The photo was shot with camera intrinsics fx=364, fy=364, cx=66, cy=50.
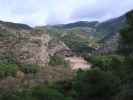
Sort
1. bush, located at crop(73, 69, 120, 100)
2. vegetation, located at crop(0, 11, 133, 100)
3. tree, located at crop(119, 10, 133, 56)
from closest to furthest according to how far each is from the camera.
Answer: tree, located at crop(119, 10, 133, 56) < vegetation, located at crop(0, 11, 133, 100) < bush, located at crop(73, 69, 120, 100)

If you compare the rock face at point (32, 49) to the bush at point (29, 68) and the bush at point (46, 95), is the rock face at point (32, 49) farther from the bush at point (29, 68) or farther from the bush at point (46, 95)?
the bush at point (46, 95)

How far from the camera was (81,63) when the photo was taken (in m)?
120

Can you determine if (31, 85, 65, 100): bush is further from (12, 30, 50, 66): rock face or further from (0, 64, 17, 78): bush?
(12, 30, 50, 66): rock face

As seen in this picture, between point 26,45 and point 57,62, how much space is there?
40.6 ft

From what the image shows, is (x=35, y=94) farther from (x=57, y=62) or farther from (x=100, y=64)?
(x=57, y=62)

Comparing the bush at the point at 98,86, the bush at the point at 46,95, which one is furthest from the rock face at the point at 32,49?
the bush at the point at 46,95

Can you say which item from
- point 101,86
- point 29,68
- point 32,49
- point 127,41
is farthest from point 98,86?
point 32,49

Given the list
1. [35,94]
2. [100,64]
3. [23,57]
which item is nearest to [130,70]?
[35,94]

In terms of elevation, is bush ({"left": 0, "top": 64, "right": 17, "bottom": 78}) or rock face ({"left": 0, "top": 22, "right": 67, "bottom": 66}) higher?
rock face ({"left": 0, "top": 22, "right": 67, "bottom": 66})

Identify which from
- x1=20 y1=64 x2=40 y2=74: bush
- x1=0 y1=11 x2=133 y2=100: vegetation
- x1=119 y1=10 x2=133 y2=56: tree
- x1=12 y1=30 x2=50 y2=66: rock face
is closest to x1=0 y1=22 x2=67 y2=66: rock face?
x1=12 y1=30 x2=50 y2=66: rock face

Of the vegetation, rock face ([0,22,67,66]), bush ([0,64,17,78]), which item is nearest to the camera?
the vegetation

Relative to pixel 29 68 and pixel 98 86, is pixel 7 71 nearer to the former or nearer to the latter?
pixel 29 68

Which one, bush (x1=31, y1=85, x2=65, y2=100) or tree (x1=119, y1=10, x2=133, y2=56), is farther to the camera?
bush (x1=31, y1=85, x2=65, y2=100)

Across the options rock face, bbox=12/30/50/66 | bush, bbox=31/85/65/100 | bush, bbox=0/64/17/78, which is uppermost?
rock face, bbox=12/30/50/66
